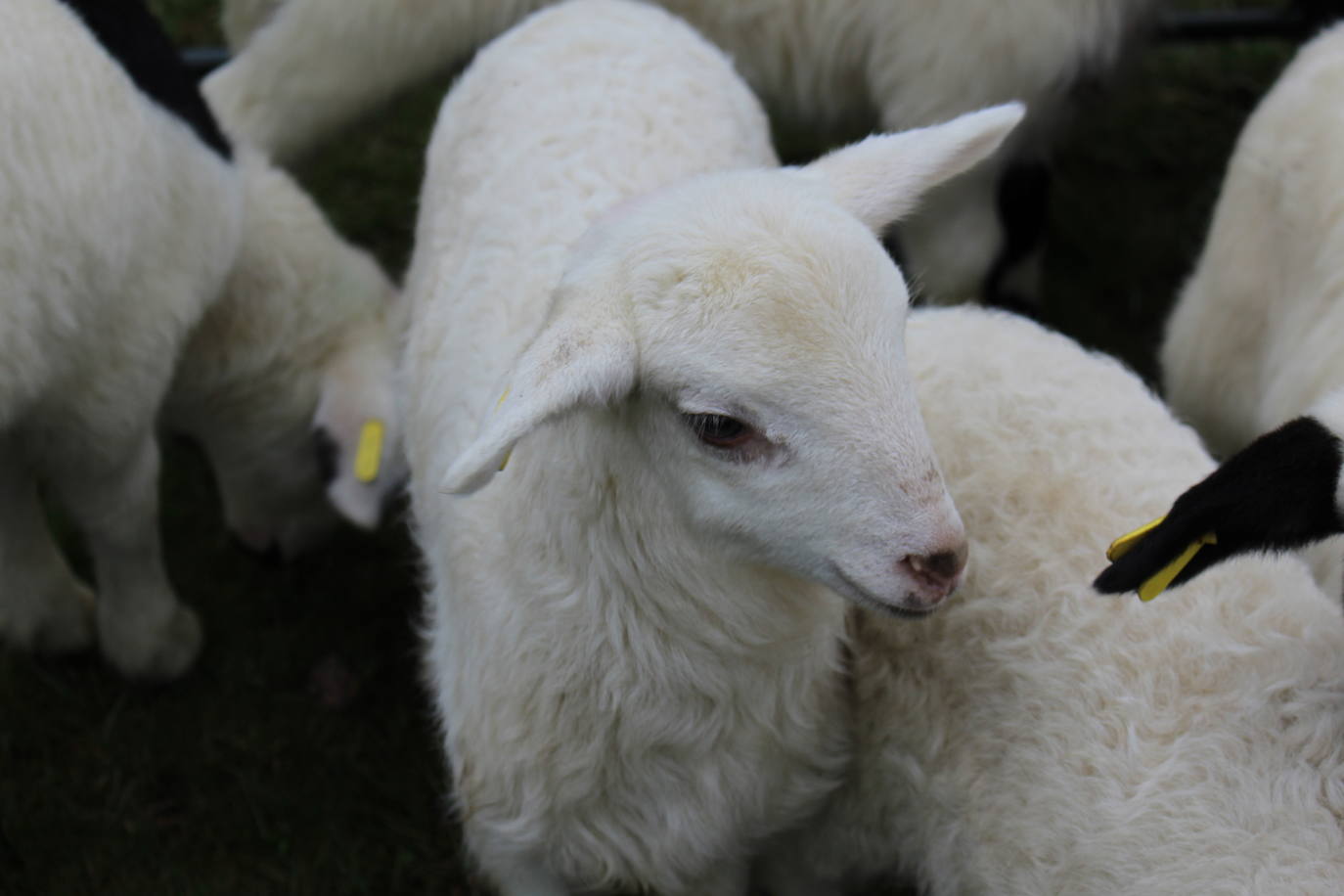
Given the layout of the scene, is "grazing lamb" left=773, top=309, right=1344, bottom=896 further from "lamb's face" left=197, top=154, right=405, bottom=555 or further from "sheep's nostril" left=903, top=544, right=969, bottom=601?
"lamb's face" left=197, top=154, right=405, bottom=555

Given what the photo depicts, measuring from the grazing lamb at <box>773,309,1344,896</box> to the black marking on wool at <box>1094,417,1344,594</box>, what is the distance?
0.28 meters

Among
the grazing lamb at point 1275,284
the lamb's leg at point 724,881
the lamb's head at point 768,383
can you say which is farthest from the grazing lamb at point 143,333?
the grazing lamb at point 1275,284

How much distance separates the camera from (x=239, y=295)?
3.73m

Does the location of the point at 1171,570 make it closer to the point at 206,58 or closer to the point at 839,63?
the point at 839,63

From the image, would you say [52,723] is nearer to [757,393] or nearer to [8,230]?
[8,230]

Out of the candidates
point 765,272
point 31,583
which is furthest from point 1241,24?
point 31,583

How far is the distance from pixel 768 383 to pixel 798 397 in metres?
0.05

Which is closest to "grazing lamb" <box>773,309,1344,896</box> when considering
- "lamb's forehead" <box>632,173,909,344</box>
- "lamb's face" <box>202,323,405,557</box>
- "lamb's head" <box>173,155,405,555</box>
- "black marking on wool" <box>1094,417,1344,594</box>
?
"black marking on wool" <box>1094,417,1344,594</box>

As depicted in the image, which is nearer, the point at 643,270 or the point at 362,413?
the point at 643,270

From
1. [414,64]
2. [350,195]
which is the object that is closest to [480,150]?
[414,64]

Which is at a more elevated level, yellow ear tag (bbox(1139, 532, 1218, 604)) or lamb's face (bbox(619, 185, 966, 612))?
lamb's face (bbox(619, 185, 966, 612))

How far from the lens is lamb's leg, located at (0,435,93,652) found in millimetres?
3545

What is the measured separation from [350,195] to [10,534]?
2521mm

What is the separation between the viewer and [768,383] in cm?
192
